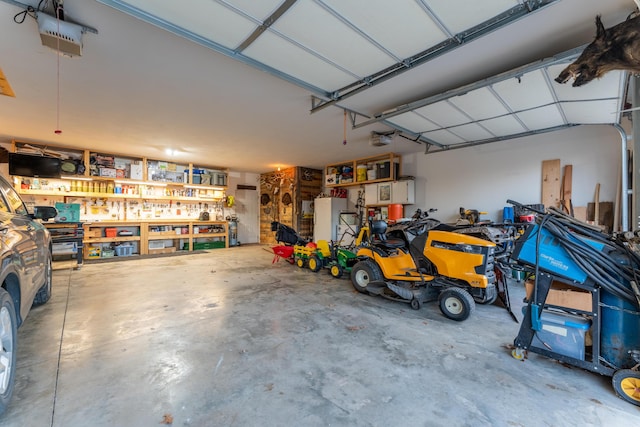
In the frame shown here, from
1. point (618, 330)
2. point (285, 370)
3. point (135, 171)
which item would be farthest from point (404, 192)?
point (135, 171)

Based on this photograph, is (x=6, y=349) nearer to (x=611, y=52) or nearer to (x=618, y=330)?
(x=618, y=330)

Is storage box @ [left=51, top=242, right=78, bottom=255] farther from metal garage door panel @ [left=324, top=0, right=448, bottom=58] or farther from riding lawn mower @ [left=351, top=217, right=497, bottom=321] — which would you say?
metal garage door panel @ [left=324, top=0, right=448, bottom=58]

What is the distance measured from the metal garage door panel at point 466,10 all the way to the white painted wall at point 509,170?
13.0 ft

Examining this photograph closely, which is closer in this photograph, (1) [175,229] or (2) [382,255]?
(2) [382,255]

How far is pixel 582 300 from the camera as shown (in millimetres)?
1888

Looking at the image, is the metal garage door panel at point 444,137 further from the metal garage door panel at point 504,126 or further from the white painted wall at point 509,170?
the white painted wall at point 509,170

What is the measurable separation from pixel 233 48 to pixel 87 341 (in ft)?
9.72

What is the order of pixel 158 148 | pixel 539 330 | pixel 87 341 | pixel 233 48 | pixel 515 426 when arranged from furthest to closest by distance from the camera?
1. pixel 158 148
2. pixel 87 341
3. pixel 233 48
4. pixel 539 330
5. pixel 515 426

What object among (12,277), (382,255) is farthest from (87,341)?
(382,255)

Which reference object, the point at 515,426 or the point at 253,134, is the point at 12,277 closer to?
the point at 515,426

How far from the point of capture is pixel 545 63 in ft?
7.40

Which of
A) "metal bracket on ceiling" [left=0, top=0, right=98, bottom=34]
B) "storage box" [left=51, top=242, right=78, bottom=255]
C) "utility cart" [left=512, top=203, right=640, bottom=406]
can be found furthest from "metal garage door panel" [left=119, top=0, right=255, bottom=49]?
"storage box" [left=51, top=242, right=78, bottom=255]

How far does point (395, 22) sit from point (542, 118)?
3075 millimetres

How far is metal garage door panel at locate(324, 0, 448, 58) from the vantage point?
1744mm
